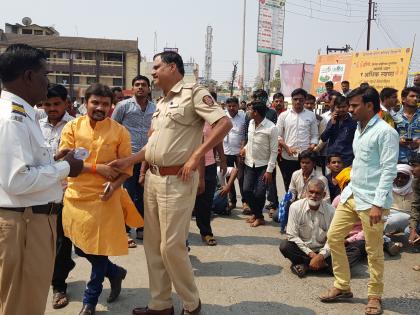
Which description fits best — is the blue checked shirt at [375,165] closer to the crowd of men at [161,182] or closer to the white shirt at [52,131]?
the crowd of men at [161,182]

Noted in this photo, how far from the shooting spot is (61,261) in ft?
11.5

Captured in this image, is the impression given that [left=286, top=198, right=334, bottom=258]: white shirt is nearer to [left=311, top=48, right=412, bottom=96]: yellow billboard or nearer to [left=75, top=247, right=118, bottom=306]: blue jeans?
[left=75, top=247, right=118, bottom=306]: blue jeans

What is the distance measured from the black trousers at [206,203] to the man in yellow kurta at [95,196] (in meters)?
1.81

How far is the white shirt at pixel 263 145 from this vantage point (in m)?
5.59

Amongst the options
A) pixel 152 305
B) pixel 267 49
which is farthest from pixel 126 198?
pixel 267 49

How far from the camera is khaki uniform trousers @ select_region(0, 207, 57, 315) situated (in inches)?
81.5

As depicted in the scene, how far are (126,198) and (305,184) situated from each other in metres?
2.61

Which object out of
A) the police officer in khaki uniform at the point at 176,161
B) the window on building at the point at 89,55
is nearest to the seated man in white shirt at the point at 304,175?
the police officer in khaki uniform at the point at 176,161

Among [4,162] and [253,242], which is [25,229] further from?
[253,242]

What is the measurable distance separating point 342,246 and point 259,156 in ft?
7.74

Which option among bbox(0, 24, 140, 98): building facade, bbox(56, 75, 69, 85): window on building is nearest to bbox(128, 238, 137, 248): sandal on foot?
bbox(0, 24, 140, 98): building facade

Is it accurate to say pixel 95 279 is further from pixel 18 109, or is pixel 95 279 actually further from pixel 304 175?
pixel 304 175

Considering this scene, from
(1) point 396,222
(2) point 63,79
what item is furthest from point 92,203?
(2) point 63,79

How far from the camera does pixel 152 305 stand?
316 cm
